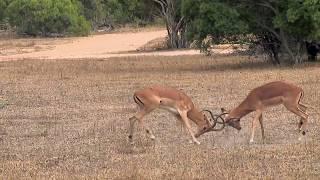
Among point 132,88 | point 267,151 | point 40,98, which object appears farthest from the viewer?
point 132,88

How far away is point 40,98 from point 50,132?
Result: 6.05 m

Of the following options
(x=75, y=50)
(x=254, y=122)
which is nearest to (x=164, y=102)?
(x=254, y=122)

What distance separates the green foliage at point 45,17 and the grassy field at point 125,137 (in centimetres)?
5091

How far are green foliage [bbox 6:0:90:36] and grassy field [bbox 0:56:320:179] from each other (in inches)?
2004

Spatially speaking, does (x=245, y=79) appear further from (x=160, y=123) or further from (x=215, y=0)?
(x=160, y=123)

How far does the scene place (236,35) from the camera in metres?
30.5

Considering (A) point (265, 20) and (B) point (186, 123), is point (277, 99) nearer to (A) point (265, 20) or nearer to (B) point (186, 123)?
(B) point (186, 123)

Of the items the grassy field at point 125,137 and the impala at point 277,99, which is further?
the impala at point 277,99

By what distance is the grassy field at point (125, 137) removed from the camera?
1018 centimetres

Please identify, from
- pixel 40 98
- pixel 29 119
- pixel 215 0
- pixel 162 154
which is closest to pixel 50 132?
pixel 29 119

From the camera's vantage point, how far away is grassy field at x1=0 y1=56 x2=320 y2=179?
33.4ft

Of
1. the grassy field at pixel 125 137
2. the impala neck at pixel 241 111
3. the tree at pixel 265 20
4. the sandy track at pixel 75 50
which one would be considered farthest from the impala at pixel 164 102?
the sandy track at pixel 75 50

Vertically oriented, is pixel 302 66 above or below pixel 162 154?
below

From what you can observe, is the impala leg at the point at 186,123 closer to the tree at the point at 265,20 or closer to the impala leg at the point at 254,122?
the impala leg at the point at 254,122
